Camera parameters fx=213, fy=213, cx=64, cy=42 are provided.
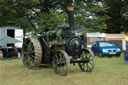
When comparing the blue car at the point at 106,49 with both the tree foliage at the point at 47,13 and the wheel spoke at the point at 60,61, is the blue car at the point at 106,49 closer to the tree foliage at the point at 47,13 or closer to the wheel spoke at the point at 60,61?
the tree foliage at the point at 47,13

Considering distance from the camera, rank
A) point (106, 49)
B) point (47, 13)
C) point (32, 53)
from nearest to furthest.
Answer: point (32, 53) → point (106, 49) → point (47, 13)

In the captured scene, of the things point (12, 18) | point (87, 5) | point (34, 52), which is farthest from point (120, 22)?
point (34, 52)

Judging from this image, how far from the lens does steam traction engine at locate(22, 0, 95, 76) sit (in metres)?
7.75

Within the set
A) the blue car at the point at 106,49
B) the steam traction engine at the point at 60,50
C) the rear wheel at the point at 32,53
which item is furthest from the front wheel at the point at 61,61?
the blue car at the point at 106,49

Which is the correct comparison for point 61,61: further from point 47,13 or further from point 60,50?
point 47,13

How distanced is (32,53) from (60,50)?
6.94 ft

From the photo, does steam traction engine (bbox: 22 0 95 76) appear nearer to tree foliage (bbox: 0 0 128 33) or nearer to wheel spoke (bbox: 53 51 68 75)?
wheel spoke (bbox: 53 51 68 75)

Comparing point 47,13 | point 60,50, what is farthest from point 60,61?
point 47,13

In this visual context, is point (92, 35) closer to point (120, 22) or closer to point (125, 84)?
point (120, 22)

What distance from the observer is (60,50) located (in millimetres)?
7656

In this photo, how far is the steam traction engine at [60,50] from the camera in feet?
25.4

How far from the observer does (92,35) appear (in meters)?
26.0

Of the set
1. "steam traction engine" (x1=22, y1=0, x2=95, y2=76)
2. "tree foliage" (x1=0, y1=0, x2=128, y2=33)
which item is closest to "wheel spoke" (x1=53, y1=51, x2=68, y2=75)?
"steam traction engine" (x1=22, y1=0, x2=95, y2=76)

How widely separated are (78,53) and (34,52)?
198cm
